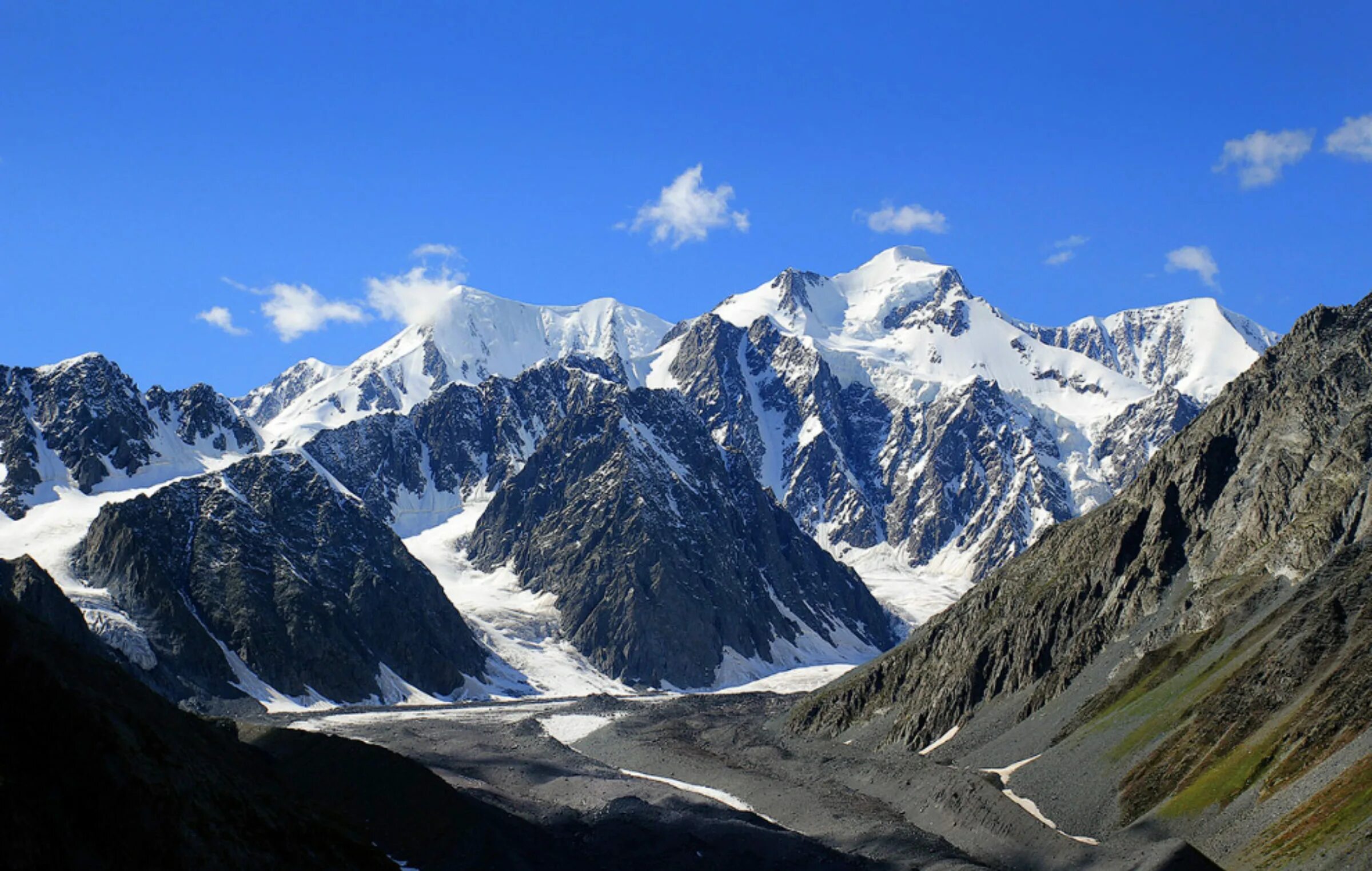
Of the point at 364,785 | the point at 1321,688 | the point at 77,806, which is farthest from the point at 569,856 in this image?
the point at 1321,688

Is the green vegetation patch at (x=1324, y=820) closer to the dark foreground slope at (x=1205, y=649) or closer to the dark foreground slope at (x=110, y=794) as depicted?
the dark foreground slope at (x=1205, y=649)

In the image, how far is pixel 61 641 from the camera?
77625 mm

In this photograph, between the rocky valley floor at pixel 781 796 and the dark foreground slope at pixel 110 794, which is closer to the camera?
the dark foreground slope at pixel 110 794

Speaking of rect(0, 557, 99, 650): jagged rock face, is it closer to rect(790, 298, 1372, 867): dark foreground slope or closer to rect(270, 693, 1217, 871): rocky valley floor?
rect(270, 693, 1217, 871): rocky valley floor

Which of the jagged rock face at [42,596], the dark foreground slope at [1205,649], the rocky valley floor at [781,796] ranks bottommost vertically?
the rocky valley floor at [781,796]

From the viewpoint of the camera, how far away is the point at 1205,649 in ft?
425

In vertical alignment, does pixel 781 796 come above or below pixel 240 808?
below

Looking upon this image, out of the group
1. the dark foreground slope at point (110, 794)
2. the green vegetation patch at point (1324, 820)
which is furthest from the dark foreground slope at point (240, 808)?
the green vegetation patch at point (1324, 820)

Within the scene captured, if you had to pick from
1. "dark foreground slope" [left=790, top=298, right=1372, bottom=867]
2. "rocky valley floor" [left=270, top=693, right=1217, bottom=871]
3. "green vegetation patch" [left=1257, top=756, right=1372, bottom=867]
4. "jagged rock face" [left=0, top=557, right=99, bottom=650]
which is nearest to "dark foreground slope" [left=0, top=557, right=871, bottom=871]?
"rocky valley floor" [left=270, top=693, right=1217, bottom=871]

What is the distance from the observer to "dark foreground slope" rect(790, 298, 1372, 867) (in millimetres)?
94812

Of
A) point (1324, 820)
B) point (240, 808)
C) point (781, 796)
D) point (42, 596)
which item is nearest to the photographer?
point (240, 808)

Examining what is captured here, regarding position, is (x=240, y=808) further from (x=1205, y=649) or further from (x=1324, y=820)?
(x=1205, y=649)

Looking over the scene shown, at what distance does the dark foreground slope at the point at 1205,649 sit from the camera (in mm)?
94812

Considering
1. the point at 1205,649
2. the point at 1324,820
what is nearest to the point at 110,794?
the point at 1324,820
